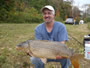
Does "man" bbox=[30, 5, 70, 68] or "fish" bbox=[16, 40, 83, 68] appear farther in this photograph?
"man" bbox=[30, 5, 70, 68]

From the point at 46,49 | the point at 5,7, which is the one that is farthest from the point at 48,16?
the point at 5,7

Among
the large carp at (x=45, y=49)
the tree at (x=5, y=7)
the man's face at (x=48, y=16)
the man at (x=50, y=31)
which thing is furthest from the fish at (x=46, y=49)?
the tree at (x=5, y=7)

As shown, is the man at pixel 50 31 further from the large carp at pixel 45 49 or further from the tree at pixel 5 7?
the tree at pixel 5 7

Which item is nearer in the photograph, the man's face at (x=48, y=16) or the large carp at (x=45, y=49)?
the large carp at (x=45, y=49)

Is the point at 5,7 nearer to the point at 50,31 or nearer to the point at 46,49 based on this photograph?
the point at 50,31

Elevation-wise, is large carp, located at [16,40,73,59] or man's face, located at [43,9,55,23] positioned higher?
man's face, located at [43,9,55,23]

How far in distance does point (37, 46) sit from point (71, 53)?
0.56 meters

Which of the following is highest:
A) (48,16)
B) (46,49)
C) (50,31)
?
(48,16)

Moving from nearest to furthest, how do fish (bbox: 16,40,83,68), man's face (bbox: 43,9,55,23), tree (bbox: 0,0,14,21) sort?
fish (bbox: 16,40,83,68) < man's face (bbox: 43,9,55,23) < tree (bbox: 0,0,14,21)

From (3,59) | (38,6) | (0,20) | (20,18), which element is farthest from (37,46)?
(38,6)

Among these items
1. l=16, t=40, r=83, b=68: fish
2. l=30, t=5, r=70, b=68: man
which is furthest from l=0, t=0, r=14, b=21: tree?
l=16, t=40, r=83, b=68: fish

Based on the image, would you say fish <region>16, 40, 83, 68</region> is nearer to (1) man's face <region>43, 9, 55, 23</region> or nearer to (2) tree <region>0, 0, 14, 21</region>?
(1) man's face <region>43, 9, 55, 23</region>

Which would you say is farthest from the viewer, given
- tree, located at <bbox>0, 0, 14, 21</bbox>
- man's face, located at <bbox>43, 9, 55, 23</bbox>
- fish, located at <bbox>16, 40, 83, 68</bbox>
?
tree, located at <bbox>0, 0, 14, 21</bbox>

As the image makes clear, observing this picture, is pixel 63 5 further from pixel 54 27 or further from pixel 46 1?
pixel 54 27
